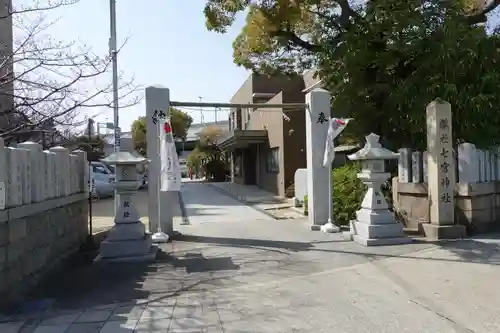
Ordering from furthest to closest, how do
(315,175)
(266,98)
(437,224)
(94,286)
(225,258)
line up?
(266,98), (315,175), (437,224), (225,258), (94,286)

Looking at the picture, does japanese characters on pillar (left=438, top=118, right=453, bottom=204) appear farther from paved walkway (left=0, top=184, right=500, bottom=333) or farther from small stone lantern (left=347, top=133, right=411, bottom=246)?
paved walkway (left=0, top=184, right=500, bottom=333)

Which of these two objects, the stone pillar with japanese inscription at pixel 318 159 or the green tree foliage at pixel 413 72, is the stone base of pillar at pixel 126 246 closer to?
the stone pillar with japanese inscription at pixel 318 159

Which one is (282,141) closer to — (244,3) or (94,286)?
(244,3)

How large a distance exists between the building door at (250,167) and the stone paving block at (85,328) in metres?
26.1

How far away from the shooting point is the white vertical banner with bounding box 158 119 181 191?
10.4 metres

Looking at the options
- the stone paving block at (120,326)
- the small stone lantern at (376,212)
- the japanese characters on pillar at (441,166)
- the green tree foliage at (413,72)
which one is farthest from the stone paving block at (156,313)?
the green tree foliage at (413,72)

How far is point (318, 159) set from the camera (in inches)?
A: 482

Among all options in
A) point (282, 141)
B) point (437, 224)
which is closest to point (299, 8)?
point (437, 224)

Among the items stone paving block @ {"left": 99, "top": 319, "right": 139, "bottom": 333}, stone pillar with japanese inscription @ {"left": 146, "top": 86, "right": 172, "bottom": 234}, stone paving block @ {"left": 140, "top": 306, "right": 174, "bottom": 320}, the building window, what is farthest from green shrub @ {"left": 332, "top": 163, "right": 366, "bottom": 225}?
the building window

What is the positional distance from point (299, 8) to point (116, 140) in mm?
6297

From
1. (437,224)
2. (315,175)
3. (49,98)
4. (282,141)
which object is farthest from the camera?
(282,141)

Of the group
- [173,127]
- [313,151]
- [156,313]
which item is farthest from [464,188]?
[173,127]

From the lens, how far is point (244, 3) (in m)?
14.0

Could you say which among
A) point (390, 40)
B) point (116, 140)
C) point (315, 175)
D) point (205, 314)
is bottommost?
point (205, 314)
